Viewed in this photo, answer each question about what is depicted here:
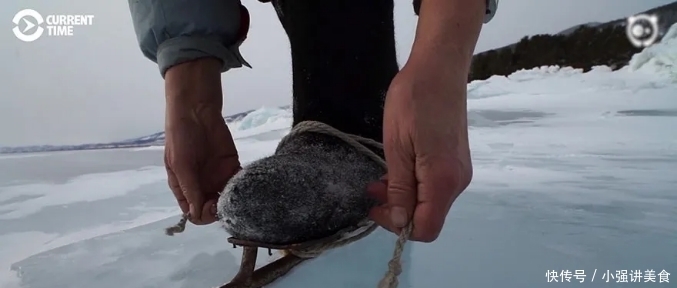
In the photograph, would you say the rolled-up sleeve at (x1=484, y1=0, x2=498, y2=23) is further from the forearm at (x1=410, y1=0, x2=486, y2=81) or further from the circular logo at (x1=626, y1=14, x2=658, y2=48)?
the circular logo at (x1=626, y1=14, x2=658, y2=48)

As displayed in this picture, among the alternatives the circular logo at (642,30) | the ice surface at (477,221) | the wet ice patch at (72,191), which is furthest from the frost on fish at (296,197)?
the circular logo at (642,30)

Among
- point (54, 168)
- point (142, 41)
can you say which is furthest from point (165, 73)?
point (54, 168)

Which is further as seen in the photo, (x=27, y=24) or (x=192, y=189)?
(x=27, y=24)

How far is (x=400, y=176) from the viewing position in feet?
1.15

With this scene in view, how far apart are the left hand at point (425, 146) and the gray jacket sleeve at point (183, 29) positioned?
200mm

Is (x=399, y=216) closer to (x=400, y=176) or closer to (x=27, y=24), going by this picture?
(x=400, y=176)

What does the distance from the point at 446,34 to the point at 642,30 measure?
1.25m

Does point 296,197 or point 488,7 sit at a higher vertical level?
point 488,7

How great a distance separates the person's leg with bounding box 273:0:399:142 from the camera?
0.47 m

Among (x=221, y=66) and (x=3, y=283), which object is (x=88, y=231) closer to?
(x=3, y=283)

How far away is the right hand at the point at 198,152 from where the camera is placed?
0.46 metres

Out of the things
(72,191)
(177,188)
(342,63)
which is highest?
(342,63)

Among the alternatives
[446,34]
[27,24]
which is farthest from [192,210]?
[27,24]

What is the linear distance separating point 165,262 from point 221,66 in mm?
216
